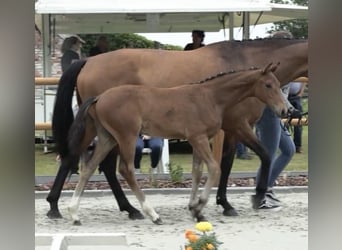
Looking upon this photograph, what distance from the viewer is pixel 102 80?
4883 mm

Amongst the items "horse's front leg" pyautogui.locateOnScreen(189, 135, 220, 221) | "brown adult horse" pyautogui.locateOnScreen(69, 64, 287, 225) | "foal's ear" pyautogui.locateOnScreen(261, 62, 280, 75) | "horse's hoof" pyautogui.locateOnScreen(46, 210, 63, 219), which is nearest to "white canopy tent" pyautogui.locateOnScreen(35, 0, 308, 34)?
"foal's ear" pyautogui.locateOnScreen(261, 62, 280, 75)

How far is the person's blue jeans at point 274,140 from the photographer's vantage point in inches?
201

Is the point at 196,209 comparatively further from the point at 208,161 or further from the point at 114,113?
the point at 114,113

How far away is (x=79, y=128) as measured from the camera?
4.56m

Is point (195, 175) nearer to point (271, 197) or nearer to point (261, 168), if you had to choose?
point (261, 168)

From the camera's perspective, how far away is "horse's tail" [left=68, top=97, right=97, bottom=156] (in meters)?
4.48

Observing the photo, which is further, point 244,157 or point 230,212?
point 244,157

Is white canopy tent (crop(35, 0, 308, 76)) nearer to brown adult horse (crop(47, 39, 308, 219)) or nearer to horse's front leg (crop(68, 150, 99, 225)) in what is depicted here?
brown adult horse (crop(47, 39, 308, 219))

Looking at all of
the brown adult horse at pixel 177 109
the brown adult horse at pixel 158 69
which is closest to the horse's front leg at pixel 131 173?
the brown adult horse at pixel 177 109

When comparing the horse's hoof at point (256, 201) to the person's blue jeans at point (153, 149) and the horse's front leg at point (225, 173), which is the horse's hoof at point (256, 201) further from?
the person's blue jeans at point (153, 149)

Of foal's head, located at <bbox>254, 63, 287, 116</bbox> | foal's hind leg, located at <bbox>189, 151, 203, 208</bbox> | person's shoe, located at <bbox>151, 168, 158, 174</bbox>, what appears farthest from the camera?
person's shoe, located at <bbox>151, 168, 158, 174</bbox>

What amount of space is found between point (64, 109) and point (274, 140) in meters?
1.59

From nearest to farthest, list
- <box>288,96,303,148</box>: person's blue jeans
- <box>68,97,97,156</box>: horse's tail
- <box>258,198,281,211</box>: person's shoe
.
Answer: <box>68,97,97,156</box>: horse's tail → <box>258,198,281,211</box>: person's shoe → <box>288,96,303,148</box>: person's blue jeans

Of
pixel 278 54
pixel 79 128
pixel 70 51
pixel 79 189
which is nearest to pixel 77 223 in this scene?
pixel 79 189
